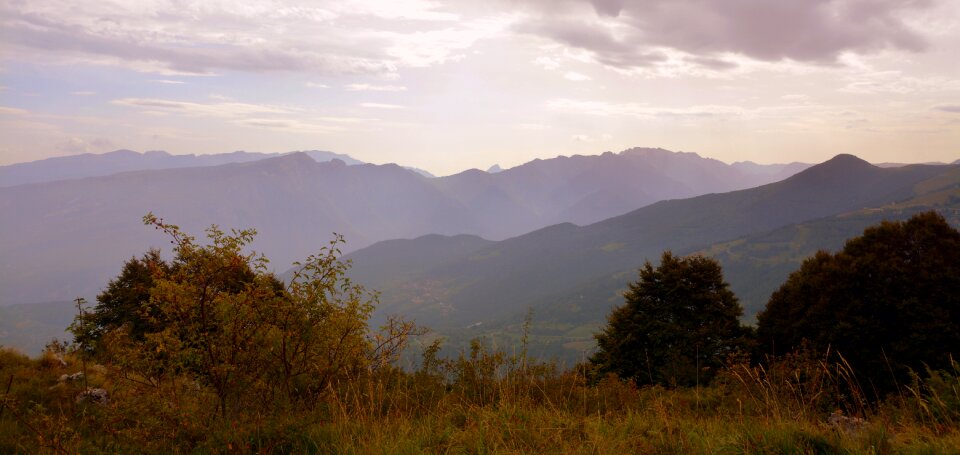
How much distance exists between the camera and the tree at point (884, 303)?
29047mm

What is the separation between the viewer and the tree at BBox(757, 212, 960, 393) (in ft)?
95.3

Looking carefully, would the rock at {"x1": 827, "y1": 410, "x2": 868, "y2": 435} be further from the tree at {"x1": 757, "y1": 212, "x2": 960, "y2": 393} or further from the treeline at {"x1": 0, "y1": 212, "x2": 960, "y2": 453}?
the tree at {"x1": 757, "y1": 212, "x2": 960, "y2": 393}

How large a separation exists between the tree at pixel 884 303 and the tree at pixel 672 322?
408 cm

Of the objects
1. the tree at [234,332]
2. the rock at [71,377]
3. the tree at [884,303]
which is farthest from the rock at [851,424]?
the tree at [884,303]

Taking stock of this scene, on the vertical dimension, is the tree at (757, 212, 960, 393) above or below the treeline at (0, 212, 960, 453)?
below

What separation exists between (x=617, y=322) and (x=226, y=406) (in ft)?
104

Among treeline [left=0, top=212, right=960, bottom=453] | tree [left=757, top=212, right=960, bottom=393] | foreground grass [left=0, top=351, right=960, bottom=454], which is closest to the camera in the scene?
foreground grass [left=0, top=351, right=960, bottom=454]

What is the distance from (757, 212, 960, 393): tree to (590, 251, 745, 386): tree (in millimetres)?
4076

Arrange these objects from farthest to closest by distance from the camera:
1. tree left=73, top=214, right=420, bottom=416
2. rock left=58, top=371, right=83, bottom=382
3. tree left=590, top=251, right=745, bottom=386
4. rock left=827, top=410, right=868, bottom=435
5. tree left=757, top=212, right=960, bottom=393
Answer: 1. tree left=590, top=251, right=745, bottom=386
2. tree left=757, top=212, right=960, bottom=393
3. rock left=58, top=371, right=83, bottom=382
4. tree left=73, top=214, right=420, bottom=416
5. rock left=827, top=410, right=868, bottom=435

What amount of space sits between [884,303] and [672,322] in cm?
1241

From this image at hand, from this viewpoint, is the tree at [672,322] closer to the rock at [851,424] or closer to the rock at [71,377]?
the rock at [851,424]

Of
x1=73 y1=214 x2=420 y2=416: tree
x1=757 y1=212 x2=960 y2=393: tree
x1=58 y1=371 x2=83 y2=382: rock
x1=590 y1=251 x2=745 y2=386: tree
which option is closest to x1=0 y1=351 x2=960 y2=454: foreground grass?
x1=73 y1=214 x2=420 y2=416: tree

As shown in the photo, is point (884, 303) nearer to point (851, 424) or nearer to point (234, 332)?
A: point (851, 424)

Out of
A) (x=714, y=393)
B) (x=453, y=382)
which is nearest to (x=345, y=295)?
(x=453, y=382)
